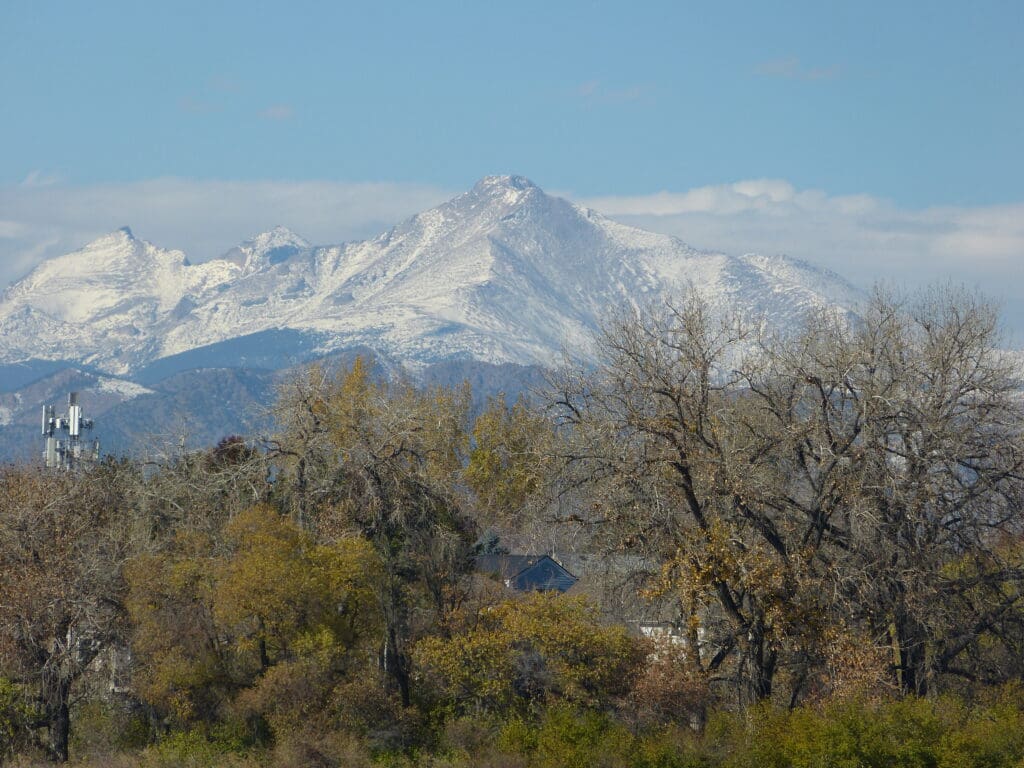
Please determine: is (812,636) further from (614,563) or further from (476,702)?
(476,702)

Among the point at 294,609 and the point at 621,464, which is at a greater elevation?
the point at 621,464

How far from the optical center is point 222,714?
139ft

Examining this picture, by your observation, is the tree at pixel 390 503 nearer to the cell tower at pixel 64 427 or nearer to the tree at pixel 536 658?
the tree at pixel 536 658

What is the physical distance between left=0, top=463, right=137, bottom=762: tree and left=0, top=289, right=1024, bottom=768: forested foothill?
11cm

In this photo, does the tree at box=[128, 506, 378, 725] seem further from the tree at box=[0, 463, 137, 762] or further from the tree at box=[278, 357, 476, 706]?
the tree at box=[278, 357, 476, 706]

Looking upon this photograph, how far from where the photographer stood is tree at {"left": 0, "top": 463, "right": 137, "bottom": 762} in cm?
4184

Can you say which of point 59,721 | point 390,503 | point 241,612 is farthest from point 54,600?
point 390,503

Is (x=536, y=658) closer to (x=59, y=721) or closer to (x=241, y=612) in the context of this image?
(x=241, y=612)

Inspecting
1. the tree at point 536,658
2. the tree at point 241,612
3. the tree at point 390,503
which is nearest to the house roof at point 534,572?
the tree at point 390,503

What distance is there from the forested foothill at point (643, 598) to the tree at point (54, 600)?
0.11 m

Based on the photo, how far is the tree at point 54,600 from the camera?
4184 centimetres

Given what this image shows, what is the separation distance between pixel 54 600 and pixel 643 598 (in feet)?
55.9

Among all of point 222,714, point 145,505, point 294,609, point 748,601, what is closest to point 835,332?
point 748,601

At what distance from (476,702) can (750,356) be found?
12310mm
